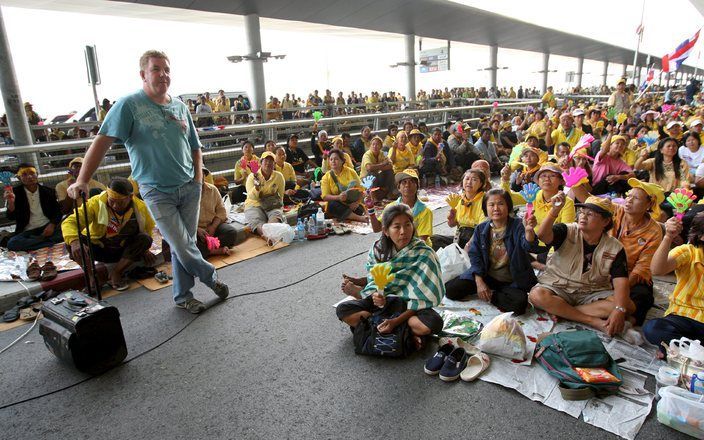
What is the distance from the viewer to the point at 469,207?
4.39m

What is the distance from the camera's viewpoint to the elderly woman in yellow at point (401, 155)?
851 cm

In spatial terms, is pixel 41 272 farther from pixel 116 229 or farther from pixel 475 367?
pixel 475 367

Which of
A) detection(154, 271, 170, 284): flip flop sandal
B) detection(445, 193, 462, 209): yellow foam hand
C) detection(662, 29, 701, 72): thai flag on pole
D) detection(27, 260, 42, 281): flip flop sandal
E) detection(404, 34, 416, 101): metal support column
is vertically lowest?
detection(154, 271, 170, 284): flip flop sandal

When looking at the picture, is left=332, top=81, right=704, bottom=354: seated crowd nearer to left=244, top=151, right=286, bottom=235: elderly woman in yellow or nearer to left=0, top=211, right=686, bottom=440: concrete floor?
left=0, top=211, right=686, bottom=440: concrete floor

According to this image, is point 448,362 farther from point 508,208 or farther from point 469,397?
point 508,208

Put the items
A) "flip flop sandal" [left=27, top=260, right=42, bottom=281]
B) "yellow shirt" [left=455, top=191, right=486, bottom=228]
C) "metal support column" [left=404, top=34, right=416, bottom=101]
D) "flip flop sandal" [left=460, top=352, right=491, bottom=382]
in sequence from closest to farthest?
"flip flop sandal" [left=460, top=352, right=491, bottom=382] < "flip flop sandal" [left=27, top=260, right=42, bottom=281] < "yellow shirt" [left=455, top=191, right=486, bottom=228] < "metal support column" [left=404, top=34, right=416, bottom=101]

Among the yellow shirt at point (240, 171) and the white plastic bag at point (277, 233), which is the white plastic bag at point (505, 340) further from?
the yellow shirt at point (240, 171)

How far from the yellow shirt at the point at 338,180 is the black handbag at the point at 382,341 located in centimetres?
381

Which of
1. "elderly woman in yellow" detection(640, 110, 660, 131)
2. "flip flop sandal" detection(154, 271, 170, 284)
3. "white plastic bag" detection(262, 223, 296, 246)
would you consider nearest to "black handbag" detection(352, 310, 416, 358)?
"flip flop sandal" detection(154, 271, 170, 284)

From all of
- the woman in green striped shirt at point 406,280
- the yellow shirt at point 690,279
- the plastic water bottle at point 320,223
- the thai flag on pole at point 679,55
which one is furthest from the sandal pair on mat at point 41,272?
the thai flag on pole at point 679,55

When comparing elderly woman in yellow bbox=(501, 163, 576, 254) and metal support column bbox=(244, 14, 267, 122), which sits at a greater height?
metal support column bbox=(244, 14, 267, 122)

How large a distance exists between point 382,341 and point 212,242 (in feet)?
10.0

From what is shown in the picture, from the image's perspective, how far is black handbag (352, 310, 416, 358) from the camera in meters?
2.83

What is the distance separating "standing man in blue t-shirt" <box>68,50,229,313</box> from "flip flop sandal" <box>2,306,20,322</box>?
145 centimetres
